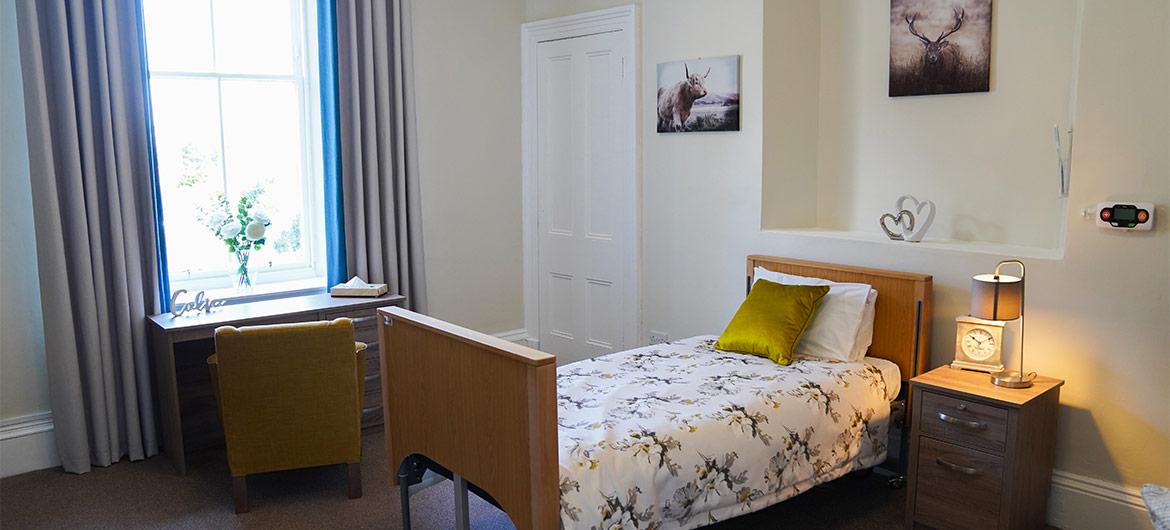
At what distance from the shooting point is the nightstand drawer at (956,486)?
299cm

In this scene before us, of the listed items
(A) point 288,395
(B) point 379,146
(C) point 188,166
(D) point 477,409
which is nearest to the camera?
(D) point 477,409

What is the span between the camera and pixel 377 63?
15.0ft

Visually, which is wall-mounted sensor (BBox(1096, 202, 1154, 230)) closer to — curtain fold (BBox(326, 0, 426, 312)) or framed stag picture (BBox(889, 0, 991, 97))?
framed stag picture (BBox(889, 0, 991, 97))

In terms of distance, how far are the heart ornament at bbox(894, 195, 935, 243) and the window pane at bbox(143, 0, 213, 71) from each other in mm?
3381

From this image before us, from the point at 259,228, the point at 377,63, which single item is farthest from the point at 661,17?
the point at 259,228

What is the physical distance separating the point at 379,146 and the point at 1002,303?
308 cm

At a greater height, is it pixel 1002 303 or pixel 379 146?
pixel 379 146

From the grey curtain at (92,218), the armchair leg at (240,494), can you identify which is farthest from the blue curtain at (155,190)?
the armchair leg at (240,494)

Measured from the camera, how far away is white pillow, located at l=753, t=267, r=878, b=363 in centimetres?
355

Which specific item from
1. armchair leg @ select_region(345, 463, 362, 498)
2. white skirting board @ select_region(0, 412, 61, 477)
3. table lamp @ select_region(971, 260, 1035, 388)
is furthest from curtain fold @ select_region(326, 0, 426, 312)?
table lamp @ select_region(971, 260, 1035, 388)

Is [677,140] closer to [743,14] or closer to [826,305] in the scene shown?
[743,14]

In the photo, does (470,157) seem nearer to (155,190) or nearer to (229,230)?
(229,230)

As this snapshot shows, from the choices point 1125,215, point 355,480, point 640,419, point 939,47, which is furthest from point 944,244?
point 355,480

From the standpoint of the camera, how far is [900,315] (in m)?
3.59
